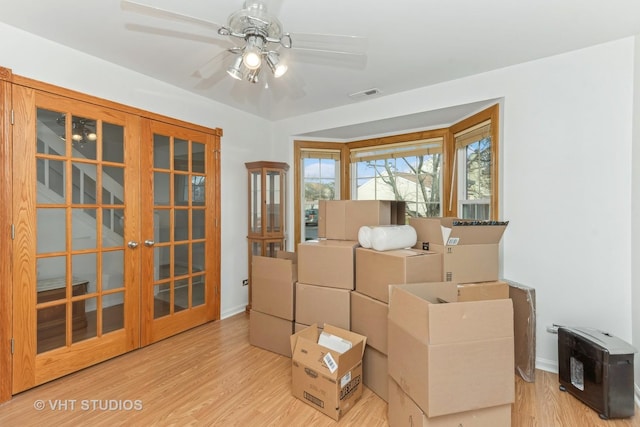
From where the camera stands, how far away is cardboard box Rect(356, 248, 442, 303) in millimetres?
1941

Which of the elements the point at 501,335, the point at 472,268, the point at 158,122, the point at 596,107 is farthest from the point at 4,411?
the point at 596,107

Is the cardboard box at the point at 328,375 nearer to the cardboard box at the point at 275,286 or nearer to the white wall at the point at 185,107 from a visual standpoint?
the cardboard box at the point at 275,286

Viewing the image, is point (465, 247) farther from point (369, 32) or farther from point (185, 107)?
point (185, 107)

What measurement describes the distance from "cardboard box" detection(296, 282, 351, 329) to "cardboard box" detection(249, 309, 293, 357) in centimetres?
20

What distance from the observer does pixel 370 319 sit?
2086mm

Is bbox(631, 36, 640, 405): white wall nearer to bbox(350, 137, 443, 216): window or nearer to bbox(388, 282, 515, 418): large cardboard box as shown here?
bbox(388, 282, 515, 418): large cardboard box

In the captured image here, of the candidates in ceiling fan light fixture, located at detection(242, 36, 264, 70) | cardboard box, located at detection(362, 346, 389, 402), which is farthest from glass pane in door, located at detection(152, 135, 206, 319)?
cardboard box, located at detection(362, 346, 389, 402)

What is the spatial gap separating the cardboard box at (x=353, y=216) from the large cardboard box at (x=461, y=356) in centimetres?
102

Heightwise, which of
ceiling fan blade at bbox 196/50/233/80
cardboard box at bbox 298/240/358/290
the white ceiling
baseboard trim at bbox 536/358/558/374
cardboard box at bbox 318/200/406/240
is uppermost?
ceiling fan blade at bbox 196/50/233/80

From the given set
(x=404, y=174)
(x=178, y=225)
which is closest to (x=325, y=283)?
(x=178, y=225)

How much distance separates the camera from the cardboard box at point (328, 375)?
183 cm

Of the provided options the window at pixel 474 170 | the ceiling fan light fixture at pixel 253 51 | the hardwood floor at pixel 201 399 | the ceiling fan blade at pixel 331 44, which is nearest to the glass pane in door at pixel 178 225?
the hardwood floor at pixel 201 399

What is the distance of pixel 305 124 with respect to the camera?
3812mm

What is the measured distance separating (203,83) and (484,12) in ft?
7.63
